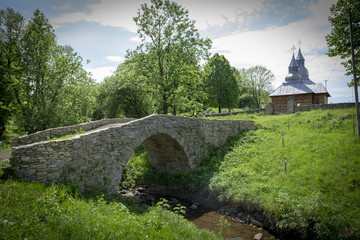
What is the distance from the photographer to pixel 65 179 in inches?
289

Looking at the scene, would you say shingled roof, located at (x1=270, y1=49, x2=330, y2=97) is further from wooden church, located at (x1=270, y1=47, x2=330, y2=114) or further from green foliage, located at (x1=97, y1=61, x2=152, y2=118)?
green foliage, located at (x1=97, y1=61, x2=152, y2=118)

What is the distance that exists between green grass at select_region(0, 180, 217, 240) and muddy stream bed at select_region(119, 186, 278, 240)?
73.2 inches

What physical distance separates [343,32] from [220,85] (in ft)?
60.4

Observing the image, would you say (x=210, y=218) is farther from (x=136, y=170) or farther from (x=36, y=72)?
(x=36, y=72)

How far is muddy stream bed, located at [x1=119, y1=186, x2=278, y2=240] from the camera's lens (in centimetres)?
852

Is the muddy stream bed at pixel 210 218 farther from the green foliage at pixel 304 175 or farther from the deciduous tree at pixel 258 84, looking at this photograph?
the deciduous tree at pixel 258 84

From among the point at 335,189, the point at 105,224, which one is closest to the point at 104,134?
the point at 105,224

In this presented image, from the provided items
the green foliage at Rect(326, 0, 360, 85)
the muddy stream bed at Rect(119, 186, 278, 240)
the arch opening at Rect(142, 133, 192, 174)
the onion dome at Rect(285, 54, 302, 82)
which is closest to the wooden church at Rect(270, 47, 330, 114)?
the onion dome at Rect(285, 54, 302, 82)

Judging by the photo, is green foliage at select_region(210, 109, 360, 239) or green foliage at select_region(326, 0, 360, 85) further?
green foliage at select_region(326, 0, 360, 85)

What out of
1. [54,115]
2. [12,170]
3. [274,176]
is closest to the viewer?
[12,170]

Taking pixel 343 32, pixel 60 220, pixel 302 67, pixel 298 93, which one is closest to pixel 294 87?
pixel 298 93

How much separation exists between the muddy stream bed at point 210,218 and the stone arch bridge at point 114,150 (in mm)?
1931

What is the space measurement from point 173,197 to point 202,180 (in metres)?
2.23

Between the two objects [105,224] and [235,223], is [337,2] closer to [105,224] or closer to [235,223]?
[235,223]
